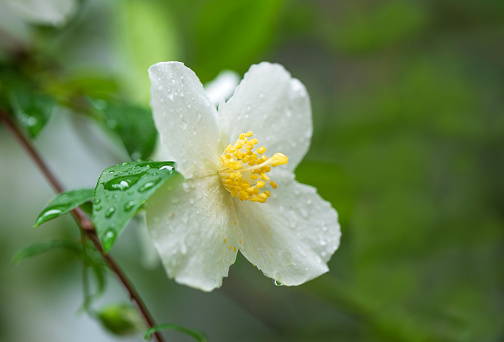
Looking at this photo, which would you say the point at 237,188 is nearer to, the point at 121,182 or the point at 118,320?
the point at 121,182

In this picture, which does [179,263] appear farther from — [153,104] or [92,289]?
[92,289]

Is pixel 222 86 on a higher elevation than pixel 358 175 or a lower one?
higher

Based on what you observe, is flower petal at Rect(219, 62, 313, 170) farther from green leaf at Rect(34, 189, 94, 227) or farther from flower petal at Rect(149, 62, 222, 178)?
green leaf at Rect(34, 189, 94, 227)

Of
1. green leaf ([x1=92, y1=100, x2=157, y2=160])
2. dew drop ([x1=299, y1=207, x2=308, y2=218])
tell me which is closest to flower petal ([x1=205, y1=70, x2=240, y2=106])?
green leaf ([x1=92, y1=100, x2=157, y2=160])

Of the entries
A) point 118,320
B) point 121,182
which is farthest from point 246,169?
point 118,320

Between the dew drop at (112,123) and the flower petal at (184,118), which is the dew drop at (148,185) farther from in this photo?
the dew drop at (112,123)

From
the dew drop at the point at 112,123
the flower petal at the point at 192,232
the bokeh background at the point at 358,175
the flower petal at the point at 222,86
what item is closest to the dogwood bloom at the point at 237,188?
the flower petal at the point at 192,232

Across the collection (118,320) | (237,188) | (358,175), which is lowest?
(358,175)

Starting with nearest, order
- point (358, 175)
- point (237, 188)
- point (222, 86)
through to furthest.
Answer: point (237, 188)
point (222, 86)
point (358, 175)
